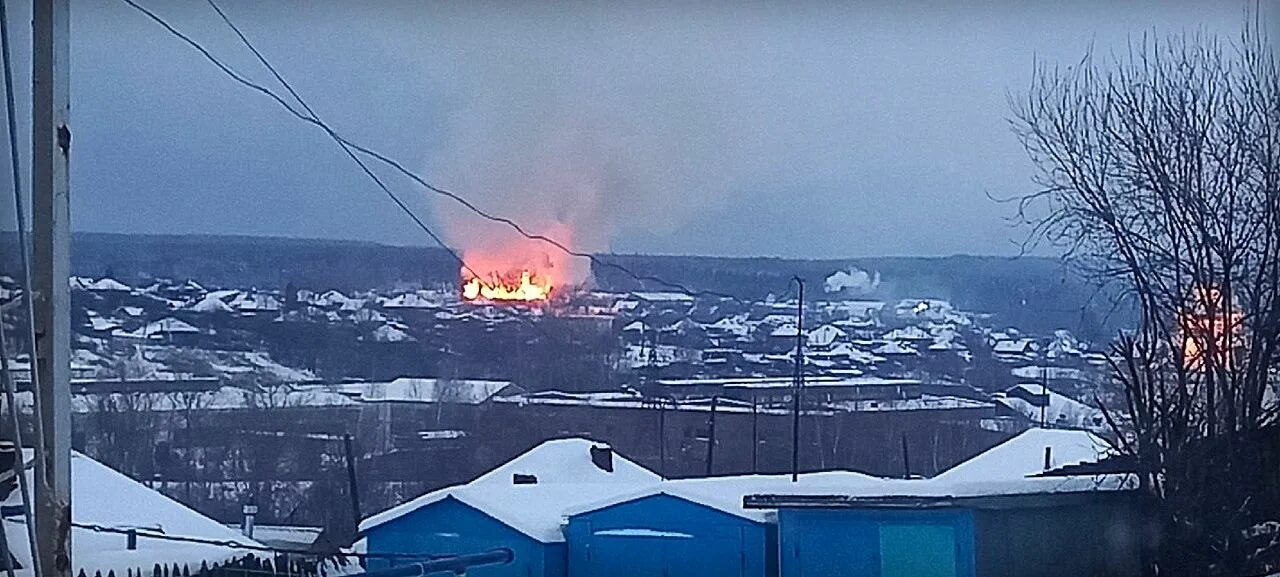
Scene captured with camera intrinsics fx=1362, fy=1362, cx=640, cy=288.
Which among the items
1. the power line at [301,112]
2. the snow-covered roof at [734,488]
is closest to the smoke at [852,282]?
the power line at [301,112]

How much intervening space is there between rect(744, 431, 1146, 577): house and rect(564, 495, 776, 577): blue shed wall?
3cm

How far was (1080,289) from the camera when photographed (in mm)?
1612

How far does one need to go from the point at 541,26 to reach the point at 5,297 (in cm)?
68

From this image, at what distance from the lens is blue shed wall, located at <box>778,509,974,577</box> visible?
1.57 metres

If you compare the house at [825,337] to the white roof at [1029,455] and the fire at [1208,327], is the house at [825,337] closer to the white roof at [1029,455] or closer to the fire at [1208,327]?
the white roof at [1029,455]

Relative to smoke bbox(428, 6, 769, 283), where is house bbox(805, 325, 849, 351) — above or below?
below

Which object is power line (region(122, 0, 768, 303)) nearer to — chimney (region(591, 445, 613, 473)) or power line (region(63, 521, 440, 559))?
chimney (region(591, 445, 613, 473))

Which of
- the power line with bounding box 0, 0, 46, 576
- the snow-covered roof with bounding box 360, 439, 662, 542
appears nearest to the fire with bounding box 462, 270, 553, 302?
the snow-covered roof with bounding box 360, 439, 662, 542

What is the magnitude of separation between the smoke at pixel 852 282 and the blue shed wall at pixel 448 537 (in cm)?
44

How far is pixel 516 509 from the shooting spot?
158cm

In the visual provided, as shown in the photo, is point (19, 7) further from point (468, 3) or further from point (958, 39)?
point (958, 39)

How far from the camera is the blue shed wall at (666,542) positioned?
5.13 ft

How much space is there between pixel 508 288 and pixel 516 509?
0.26 m

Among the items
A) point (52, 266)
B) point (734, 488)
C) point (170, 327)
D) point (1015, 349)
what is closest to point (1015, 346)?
Answer: point (1015, 349)
